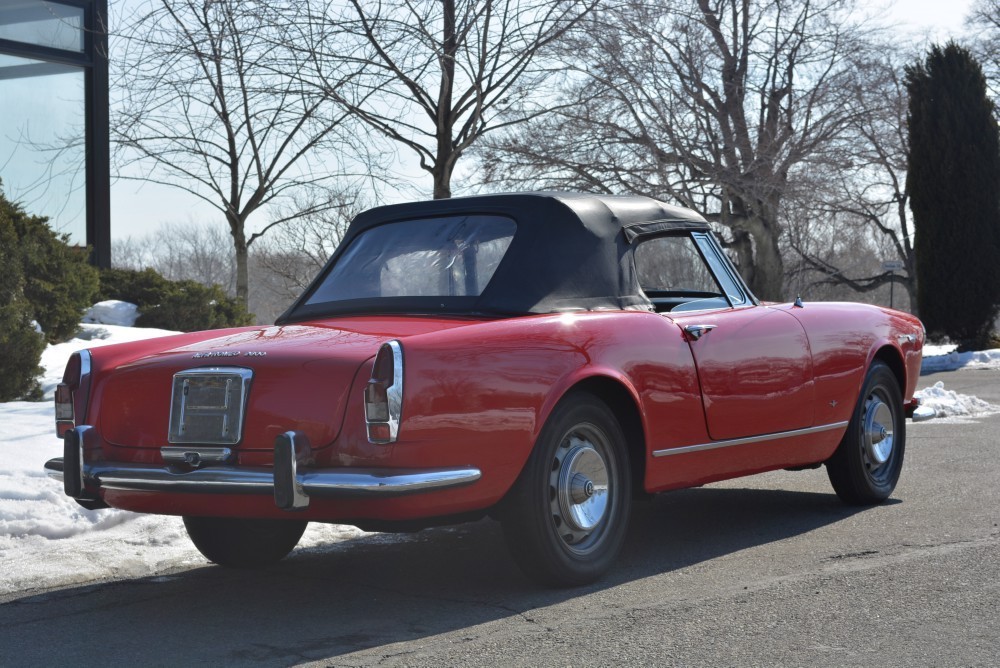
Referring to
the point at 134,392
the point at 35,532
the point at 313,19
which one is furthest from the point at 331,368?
the point at 313,19

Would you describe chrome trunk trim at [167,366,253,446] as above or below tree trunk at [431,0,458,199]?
below

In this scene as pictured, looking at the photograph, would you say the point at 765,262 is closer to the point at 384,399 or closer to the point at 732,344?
the point at 732,344

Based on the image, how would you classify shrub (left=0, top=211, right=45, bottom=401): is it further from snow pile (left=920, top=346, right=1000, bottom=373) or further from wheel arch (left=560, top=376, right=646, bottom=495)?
snow pile (left=920, top=346, right=1000, bottom=373)

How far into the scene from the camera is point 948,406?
37.9 ft

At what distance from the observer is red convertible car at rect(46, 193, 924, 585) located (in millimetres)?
4020

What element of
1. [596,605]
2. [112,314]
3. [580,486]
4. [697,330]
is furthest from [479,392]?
[112,314]

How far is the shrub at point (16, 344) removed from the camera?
380 inches

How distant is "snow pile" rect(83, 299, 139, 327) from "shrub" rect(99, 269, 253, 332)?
0.38 feet

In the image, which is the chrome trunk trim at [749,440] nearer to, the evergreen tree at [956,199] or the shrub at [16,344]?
the shrub at [16,344]

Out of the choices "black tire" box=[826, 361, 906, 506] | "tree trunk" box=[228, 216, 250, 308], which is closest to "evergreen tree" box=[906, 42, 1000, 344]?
"tree trunk" box=[228, 216, 250, 308]

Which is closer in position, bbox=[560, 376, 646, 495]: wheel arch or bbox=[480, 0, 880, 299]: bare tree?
bbox=[560, 376, 646, 495]: wheel arch

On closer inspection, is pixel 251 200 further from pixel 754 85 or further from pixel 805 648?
pixel 805 648

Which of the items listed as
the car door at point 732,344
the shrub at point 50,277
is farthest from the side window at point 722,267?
the shrub at point 50,277

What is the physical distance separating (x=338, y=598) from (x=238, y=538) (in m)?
0.83
